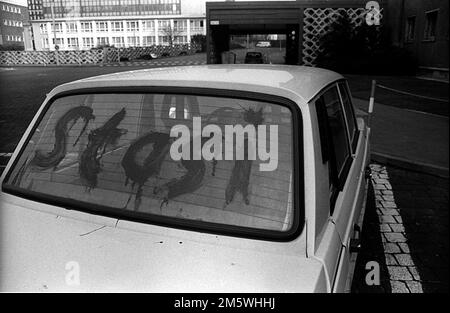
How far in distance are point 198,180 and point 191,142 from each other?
19 cm

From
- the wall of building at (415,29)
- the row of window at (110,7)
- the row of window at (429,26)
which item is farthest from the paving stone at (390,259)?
the row of window at (429,26)

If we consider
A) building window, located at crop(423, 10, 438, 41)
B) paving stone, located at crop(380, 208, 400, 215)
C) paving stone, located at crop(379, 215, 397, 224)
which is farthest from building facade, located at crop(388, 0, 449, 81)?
paving stone, located at crop(379, 215, 397, 224)

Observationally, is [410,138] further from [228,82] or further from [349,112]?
[228,82]

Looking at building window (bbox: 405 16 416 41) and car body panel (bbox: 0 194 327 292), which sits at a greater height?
building window (bbox: 405 16 416 41)

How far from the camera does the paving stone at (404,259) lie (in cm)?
307

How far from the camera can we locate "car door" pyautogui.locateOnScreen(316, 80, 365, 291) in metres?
1.75

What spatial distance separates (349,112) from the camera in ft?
11.0

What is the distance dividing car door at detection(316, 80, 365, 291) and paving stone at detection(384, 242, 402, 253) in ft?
2.68

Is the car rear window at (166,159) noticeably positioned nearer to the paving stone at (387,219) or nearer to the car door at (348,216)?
the car door at (348,216)

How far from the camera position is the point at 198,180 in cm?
169

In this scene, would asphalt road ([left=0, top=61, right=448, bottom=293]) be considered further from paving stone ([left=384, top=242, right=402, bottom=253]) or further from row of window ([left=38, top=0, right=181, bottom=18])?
row of window ([left=38, top=0, right=181, bottom=18])

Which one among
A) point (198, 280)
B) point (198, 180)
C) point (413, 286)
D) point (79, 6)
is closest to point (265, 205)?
point (198, 180)

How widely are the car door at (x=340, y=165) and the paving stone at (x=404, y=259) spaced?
826mm

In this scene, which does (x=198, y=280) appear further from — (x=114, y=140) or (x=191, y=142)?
(x=114, y=140)
